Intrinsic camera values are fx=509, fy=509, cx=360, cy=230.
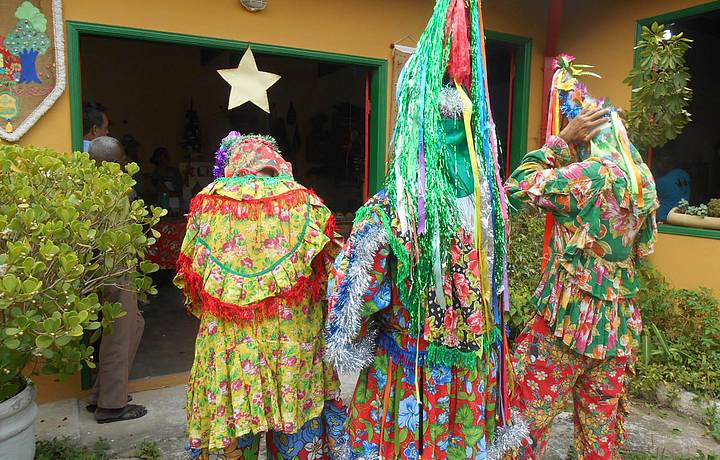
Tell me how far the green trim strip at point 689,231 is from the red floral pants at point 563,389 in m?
2.57

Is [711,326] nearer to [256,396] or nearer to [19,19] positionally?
[256,396]

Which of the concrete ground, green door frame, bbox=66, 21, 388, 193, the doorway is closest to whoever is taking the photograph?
the concrete ground

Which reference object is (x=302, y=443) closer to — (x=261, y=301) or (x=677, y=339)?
(x=261, y=301)

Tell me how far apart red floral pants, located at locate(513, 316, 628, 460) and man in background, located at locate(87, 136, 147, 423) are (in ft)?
7.93

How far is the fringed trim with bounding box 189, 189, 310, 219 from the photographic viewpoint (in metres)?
2.07

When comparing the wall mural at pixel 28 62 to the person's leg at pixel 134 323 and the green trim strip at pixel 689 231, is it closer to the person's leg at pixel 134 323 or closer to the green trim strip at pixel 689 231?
the person's leg at pixel 134 323

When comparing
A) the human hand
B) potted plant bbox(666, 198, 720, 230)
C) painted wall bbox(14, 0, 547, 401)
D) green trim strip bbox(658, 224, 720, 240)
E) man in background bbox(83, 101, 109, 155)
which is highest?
painted wall bbox(14, 0, 547, 401)

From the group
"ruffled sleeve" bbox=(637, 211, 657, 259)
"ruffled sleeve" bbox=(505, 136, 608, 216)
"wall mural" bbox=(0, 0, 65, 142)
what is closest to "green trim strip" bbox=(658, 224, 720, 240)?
"ruffled sleeve" bbox=(637, 211, 657, 259)

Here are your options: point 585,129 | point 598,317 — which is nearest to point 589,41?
point 585,129

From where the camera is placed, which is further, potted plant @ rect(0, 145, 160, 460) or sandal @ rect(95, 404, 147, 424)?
sandal @ rect(95, 404, 147, 424)

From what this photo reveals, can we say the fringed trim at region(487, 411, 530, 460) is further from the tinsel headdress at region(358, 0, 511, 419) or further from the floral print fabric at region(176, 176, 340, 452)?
the floral print fabric at region(176, 176, 340, 452)

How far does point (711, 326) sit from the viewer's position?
3.92 metres

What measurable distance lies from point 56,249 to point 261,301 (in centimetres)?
77

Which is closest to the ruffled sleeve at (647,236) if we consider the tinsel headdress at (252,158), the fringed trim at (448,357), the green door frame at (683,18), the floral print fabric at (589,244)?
the floral print fabric at (589,244)
